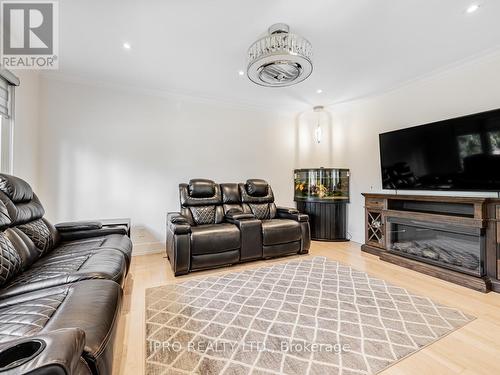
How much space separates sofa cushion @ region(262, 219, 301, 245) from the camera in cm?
330

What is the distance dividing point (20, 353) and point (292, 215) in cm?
332

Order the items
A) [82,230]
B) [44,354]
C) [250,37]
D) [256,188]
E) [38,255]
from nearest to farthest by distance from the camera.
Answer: [44,354], [38,255], [250,37], [82,230], [256,188]

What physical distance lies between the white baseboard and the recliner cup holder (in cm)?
315

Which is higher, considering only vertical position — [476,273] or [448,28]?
[448,28]

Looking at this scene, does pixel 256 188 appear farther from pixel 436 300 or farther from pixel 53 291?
pixel 53 291

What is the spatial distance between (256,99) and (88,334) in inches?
161

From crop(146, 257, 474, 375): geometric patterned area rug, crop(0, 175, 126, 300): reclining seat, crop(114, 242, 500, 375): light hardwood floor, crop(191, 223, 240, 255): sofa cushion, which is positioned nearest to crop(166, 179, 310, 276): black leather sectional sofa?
crop(191, 223, 240, 255): sofa cushion

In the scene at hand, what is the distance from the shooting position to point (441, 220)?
2729 millimetres

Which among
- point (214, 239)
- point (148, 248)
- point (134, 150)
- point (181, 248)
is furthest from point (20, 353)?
point (134, 150)

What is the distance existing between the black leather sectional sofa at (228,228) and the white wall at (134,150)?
475 mm

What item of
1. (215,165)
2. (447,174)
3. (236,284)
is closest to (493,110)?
(447,174)

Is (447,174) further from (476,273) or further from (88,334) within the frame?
(88,334)

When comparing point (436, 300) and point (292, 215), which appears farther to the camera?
point (292, 215)

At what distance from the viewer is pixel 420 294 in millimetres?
2283
